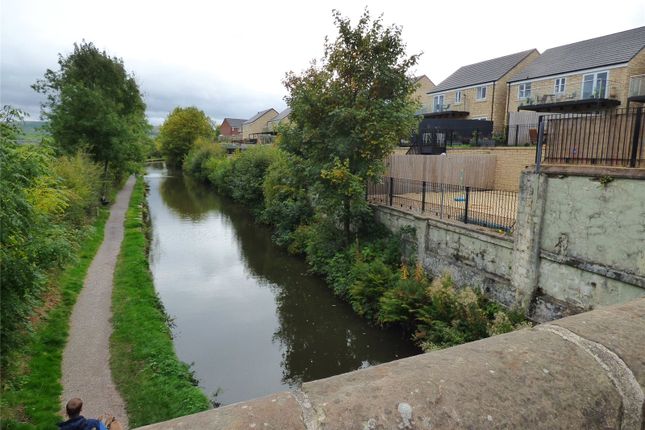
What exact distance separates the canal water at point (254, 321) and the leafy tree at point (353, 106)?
14.2 ft

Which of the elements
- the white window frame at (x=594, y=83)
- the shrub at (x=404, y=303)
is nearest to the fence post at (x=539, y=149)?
the shrub at (x=404, y=303)

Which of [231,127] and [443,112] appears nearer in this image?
[443,112]

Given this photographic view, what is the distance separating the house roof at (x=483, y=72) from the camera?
111 ft

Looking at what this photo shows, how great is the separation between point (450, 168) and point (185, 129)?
209 ft

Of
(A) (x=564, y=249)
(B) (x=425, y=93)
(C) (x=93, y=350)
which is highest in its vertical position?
(B) (x=425, y=93)

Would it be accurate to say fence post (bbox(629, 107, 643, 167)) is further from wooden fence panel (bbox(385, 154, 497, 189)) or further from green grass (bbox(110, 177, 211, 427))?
wooden fence panel (bbox(385, 154, 497, 189))

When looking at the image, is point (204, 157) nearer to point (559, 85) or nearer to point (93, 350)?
point (559, 85)

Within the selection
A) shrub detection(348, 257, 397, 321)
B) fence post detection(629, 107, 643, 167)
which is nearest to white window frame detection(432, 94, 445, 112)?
shrub detection(348, 257, 397, 321)

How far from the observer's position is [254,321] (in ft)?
46.5

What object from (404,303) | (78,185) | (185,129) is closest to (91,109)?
(78,185)

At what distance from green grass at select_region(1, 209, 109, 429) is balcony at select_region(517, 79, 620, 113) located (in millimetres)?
24329

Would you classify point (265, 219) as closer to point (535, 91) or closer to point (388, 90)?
point (388, 90)

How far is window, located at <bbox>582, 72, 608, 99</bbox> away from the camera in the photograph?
23.8 meters

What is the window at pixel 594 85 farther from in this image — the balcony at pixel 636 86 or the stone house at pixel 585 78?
the balcony at pixel 636 86
